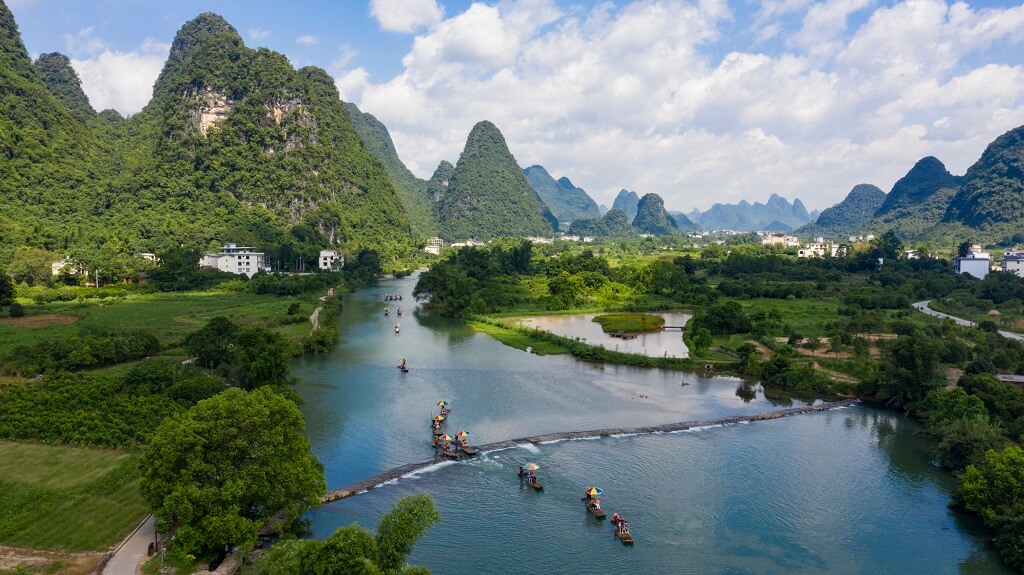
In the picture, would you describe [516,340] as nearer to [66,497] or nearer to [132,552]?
[66,497]

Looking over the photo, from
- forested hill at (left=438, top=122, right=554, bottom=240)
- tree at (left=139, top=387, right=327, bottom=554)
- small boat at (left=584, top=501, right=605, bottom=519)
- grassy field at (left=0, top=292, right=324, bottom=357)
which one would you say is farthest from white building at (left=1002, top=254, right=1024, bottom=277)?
forested hill at (left=438, top=122, right=554, bottom=240)

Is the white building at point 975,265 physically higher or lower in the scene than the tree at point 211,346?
higher

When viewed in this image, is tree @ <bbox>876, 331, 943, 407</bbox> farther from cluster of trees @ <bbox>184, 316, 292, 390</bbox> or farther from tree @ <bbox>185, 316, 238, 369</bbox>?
tree @ <bbox>185, 316, 238, 369</bbox>

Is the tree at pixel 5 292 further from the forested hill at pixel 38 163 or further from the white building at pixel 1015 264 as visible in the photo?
the white building at pixel 1015 264

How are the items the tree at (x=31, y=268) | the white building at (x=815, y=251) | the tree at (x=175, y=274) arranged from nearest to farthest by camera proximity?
the tree at (x=31, y=268) → the tree at (x=175, y=274) → the white building at (x=815, y=251)

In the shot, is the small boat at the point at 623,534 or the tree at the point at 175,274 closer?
the small boat at the point at 623,534

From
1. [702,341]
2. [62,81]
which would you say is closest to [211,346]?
[702,341]

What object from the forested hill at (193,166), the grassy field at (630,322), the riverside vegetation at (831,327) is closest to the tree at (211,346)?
the riverside vegetation at (831,327)
